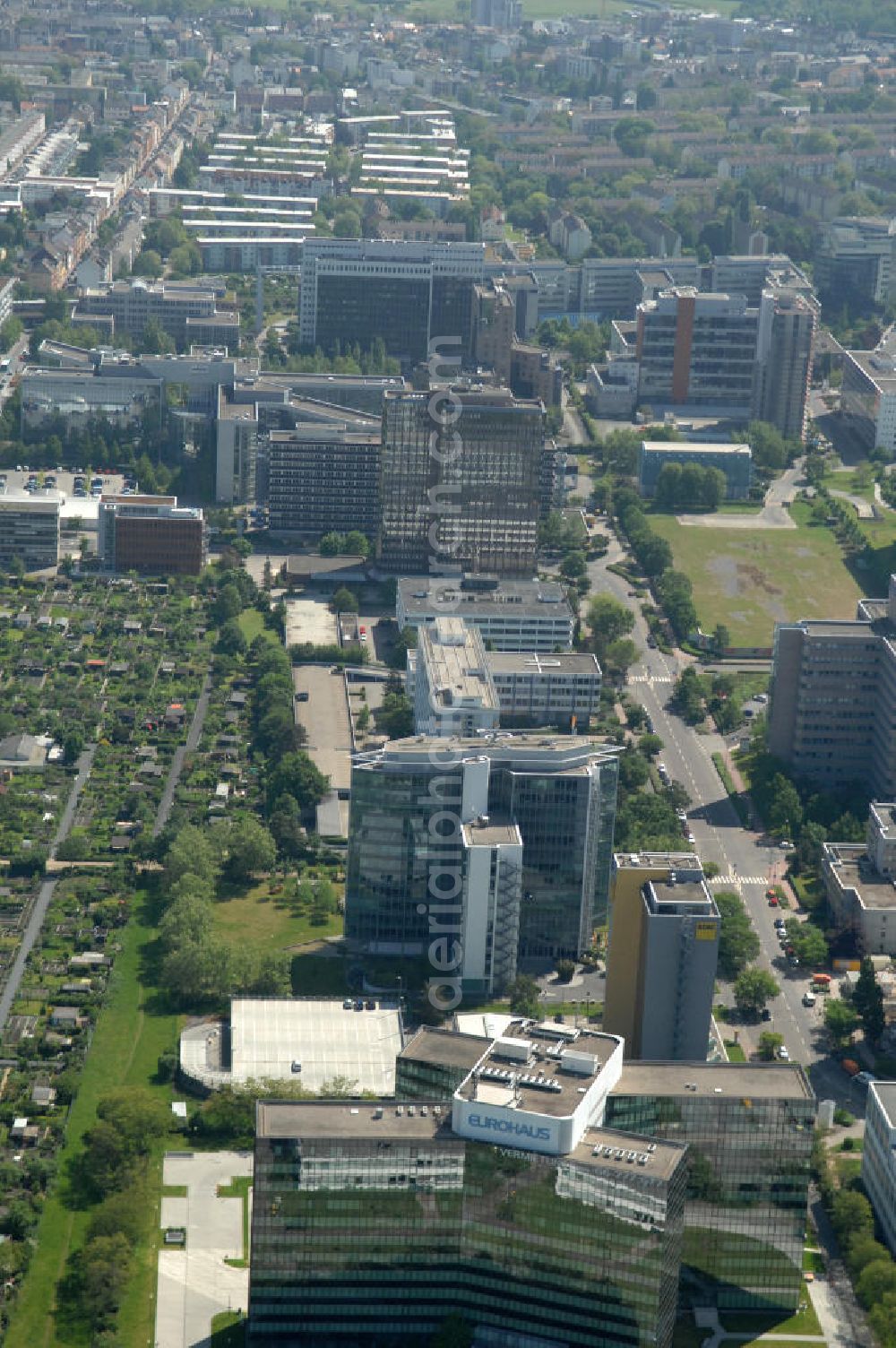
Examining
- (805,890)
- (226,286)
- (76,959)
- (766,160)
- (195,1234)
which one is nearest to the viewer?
(195,1234)

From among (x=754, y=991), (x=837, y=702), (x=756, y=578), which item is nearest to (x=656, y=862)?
(x=754, y=991)

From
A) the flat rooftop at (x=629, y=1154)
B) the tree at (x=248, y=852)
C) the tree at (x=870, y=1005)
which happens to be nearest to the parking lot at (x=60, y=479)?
the tree at (x=248, y=852)

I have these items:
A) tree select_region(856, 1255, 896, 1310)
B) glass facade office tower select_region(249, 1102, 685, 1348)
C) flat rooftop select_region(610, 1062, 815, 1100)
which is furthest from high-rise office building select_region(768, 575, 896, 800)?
glass facade office tower select_region(249, 1102, 685, 1348)

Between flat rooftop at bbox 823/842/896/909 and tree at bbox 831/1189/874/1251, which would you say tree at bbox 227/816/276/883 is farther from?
tree at bbox 831/1189/874/1251

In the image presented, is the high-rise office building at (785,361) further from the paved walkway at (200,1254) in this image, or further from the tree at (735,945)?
the paved walkway at (200,1254)

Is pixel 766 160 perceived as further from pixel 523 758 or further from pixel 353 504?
pixel 523 758

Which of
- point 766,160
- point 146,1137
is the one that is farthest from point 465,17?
point 146,1137
